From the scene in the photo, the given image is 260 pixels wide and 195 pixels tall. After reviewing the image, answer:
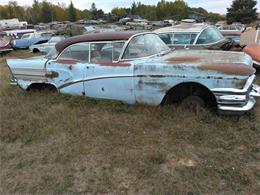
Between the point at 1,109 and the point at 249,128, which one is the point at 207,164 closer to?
the point at 249,128

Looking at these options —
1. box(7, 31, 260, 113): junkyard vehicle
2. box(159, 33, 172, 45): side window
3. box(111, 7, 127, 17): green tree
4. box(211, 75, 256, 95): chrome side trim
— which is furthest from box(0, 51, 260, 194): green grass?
box(111, 7, 127, 17): green tree

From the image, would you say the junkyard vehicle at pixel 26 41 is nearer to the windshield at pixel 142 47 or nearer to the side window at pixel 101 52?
the side window at pixel 101 52

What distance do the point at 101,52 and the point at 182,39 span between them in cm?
437

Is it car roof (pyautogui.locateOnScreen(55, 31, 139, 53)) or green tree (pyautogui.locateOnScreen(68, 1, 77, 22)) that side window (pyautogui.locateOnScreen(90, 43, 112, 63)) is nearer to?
car roof (pyautogui.locateOnScreen(55, 31, 139, 53))

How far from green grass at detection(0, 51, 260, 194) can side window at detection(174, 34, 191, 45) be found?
4.42 meters

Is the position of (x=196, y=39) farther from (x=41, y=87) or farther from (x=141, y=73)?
(x=41, y=87)

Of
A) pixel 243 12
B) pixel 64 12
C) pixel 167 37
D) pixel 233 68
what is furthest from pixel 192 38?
pixel 64 12

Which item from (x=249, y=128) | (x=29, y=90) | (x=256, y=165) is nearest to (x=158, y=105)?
(x=249, y=128)

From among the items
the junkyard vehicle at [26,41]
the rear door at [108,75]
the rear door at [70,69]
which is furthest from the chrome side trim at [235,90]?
the junkyard vehicle at [26,41]

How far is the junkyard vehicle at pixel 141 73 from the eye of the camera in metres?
3.82

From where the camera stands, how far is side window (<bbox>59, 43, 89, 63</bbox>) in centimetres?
490

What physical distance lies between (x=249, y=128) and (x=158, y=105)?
1.46 meters

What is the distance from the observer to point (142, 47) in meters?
4.72

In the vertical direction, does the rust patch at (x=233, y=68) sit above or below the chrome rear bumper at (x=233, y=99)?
above
